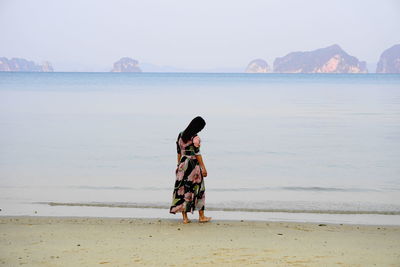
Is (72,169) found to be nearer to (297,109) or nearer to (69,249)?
(69,249)

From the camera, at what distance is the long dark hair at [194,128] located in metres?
7.76

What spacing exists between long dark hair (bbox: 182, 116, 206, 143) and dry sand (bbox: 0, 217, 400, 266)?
119 cm

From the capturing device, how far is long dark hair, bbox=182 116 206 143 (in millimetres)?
7762

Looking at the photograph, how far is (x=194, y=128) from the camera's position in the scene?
7773 mm

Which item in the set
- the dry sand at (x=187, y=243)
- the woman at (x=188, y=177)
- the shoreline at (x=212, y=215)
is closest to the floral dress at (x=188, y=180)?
the woman at (x=188, y=177)

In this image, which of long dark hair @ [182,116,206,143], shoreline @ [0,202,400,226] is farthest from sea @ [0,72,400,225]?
long dark hair @ [182,116,206,143]

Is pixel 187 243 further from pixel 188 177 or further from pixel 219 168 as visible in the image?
pixel 219 168

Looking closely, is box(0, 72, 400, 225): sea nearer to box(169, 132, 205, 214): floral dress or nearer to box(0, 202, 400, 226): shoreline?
box(0, 202, 400, 226): shoreline

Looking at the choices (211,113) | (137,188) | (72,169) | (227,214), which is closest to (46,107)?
(211,113)

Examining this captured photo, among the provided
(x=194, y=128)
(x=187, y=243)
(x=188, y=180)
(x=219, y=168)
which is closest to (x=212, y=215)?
(x=188, y=180)

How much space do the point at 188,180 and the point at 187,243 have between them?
4.36 ft

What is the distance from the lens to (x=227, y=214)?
927 centimetres

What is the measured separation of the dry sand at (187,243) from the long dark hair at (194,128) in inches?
46.7

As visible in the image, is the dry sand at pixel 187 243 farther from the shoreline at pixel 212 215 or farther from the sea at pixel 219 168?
the sea at pixel 219 168
